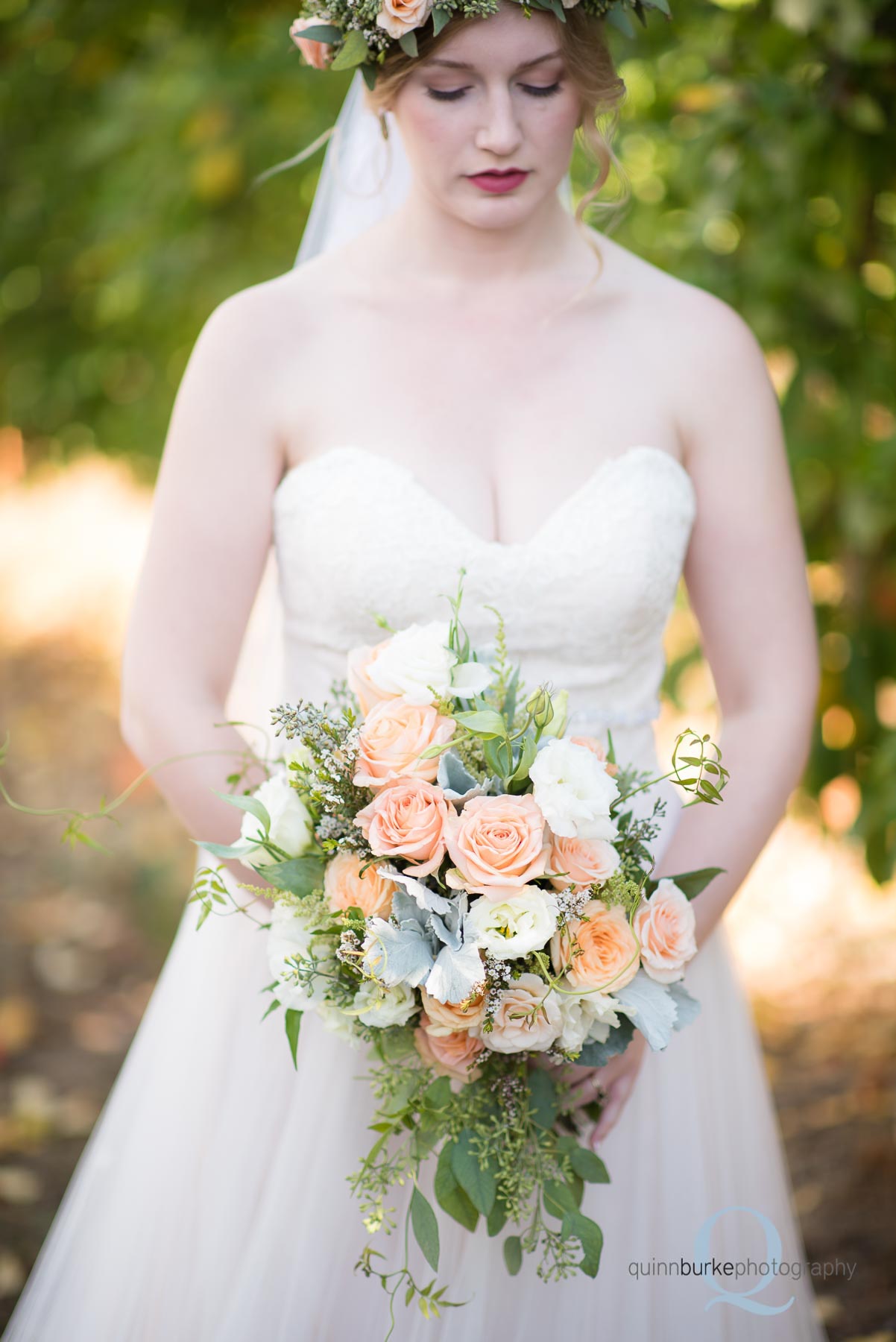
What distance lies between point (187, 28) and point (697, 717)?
11.5ft

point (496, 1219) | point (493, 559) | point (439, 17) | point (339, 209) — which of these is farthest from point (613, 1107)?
point (339, 209)

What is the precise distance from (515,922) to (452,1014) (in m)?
0.15

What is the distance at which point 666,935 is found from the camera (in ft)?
5.09

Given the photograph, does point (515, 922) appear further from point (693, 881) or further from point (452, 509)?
point (452, 509)

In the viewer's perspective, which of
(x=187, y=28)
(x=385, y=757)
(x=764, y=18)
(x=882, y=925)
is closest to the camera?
(x=385, y=757)

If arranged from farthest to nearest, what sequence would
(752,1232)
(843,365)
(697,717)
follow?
(697,717) < (843,365) < (752,1232)

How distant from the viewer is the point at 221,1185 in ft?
6.73

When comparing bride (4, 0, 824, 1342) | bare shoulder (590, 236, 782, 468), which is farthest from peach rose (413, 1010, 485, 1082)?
bare shoulder (590, 236, 782, 468)

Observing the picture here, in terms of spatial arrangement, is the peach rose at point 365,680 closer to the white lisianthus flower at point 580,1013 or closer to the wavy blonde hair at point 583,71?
the white lisianthus flower at point 580,1013

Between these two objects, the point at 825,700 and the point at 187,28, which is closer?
the point at 825,700

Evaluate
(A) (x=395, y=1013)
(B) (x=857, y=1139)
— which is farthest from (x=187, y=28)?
(B) (x=857, y=1139)

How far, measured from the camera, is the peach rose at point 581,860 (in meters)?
1.49

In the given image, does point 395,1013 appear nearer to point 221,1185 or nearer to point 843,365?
point 221,1185

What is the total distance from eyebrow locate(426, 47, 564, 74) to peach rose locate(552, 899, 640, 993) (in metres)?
1.25
